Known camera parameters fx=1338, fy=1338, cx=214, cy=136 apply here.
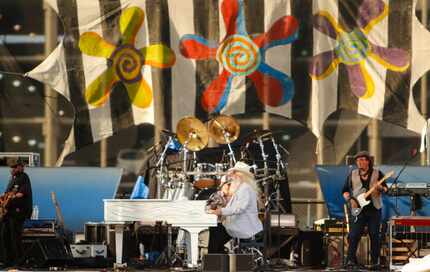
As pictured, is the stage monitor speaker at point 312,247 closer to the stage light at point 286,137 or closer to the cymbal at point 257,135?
the cymbal at point 257,135

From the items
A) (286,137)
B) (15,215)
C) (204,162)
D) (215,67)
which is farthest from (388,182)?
(15,215)

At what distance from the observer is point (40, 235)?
20.3 m

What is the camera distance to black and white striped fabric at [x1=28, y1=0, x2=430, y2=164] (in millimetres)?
22484

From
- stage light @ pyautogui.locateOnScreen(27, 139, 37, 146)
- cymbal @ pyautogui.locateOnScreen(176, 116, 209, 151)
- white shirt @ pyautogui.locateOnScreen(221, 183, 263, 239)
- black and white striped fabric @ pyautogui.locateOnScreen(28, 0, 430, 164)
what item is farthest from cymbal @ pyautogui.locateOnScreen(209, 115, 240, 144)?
stage light @ pyautogui.locateOnScreen(27, 139, 37, 146)

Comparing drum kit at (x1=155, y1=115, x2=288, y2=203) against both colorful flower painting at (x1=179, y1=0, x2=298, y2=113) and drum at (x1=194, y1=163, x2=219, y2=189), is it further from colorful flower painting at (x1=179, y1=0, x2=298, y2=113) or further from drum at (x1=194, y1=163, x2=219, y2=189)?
colorful flower painting at (x1=179, y1=0, x2=298, y2=113)

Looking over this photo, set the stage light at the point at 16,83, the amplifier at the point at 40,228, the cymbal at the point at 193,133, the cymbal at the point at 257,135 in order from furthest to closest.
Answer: the stage light at the point at 16,83
the cymbal at the point at 257,135
the cymbal at the point at 193,133
the amplifier at the point at 40,228

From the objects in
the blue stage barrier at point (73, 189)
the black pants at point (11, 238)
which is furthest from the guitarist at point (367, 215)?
the black pants at point (11, 238)

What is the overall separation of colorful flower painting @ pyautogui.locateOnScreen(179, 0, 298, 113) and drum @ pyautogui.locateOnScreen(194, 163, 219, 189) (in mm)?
1878

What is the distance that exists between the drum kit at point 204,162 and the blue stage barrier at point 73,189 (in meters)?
1.24

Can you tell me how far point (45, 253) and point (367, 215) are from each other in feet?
15.7

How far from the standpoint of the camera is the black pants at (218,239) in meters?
19.0

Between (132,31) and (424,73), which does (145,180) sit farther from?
(424,73)

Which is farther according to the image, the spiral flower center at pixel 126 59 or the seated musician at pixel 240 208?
the spiral flower center at pixel 126 59

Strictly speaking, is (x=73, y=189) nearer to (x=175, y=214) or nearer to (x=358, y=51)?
(x=175, y=214)
